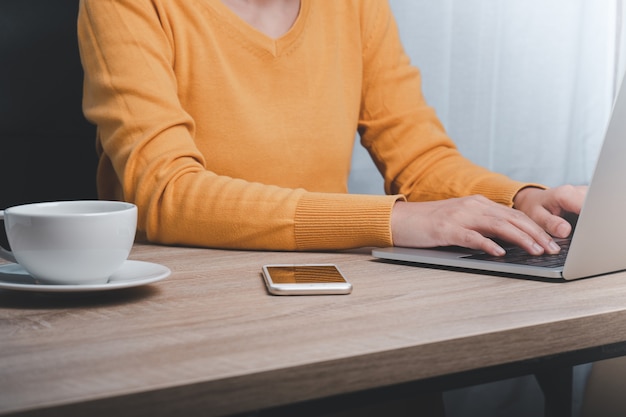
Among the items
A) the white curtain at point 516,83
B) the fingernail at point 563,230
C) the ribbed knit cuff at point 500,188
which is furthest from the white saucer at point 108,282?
the white curtain at point 516,83

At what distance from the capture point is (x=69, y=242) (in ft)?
1.83

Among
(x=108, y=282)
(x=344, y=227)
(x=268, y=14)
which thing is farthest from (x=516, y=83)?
(x=108, y=282)

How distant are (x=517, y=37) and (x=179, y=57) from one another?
111cm

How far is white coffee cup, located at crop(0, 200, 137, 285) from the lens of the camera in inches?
21.8

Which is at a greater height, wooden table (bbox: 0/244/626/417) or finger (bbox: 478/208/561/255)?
wooden table (bbox: 0/244/626/417)

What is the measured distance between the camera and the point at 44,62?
3.90 ft

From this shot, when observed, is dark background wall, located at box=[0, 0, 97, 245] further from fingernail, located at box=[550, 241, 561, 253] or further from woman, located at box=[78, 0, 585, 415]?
fingernail, located at box=[550, 241, 561, 253]

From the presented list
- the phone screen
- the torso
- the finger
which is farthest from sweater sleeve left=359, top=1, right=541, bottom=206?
the phone screen

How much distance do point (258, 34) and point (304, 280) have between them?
2.33ft

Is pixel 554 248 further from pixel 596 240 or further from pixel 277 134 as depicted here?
pixel 277 134

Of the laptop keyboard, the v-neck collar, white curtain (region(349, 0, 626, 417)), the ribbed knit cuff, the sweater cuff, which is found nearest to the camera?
the laptop keyboard

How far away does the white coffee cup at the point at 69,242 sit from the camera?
0.55 m

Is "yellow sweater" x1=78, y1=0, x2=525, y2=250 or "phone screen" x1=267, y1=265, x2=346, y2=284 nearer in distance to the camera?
"phone screen" x1=267, y1=265, x2=346, y2=284

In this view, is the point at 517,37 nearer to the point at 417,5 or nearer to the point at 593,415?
the point at 417,5
